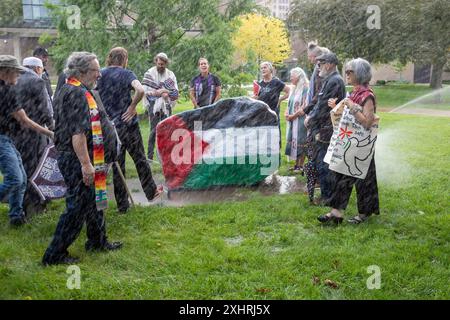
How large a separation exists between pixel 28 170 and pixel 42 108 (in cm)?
79

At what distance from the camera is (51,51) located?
632 inches

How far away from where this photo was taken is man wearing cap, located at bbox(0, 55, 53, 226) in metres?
5.57

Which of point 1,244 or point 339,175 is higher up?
point 339,175

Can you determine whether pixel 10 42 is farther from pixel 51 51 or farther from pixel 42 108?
pixel 42 108

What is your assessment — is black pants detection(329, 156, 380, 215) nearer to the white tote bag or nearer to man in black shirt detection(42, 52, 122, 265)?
the white tote bag

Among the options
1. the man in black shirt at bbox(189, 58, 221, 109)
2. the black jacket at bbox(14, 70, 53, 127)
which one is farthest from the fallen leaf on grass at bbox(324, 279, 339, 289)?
the man in black shirt at bbox(189, 58, 221, 109)

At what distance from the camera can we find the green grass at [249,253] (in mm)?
4191

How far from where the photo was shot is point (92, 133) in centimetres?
462

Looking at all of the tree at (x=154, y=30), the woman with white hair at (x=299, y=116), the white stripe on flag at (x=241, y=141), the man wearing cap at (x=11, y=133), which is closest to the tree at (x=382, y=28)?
the tree at (x=154, y=30)

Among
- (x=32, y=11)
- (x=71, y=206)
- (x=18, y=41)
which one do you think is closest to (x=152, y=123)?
(x=71, y=206)

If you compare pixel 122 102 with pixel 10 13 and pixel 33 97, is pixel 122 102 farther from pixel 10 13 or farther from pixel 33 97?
pixel 10 13
